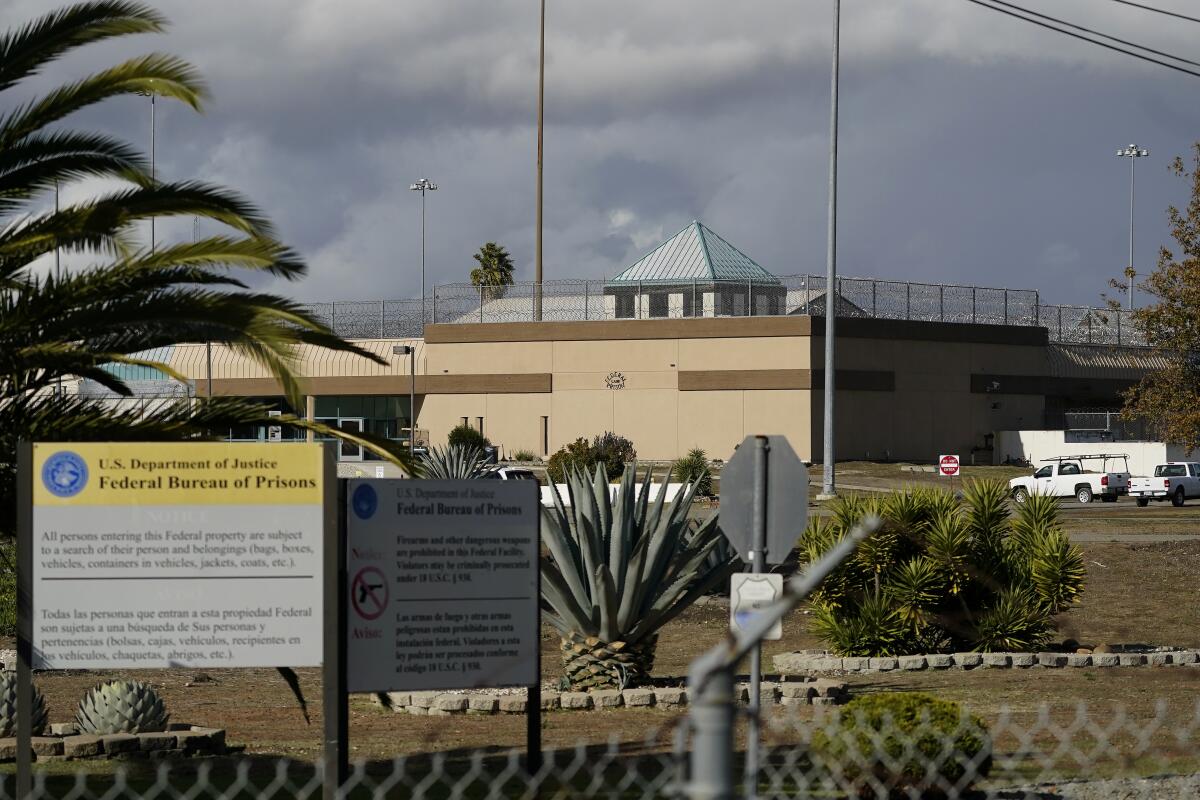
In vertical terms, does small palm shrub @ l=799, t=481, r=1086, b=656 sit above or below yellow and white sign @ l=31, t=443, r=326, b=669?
below

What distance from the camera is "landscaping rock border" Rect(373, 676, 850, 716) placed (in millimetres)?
13555

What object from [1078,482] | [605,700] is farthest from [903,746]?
[1078,482]

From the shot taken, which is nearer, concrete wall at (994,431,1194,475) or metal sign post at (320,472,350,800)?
metal sign post at (320,472,350,800)

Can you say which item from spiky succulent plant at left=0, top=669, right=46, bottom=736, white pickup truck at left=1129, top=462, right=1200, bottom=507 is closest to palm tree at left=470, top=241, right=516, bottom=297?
white pickup truck at left=1129, top=462, right=1200, bottom=507

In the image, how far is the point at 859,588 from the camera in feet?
57.1

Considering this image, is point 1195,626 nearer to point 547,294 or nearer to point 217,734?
point 217,734

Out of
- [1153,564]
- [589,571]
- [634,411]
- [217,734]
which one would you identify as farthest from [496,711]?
[634,411]

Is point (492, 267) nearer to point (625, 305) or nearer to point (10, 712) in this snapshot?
point (625, 305)

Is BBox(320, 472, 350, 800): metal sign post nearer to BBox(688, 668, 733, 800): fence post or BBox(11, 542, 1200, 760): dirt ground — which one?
BBox(11, 542, 1200, 760): dirt ground

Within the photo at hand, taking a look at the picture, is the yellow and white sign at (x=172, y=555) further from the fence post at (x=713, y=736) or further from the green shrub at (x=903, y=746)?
the fence post at (x=713, y=736)

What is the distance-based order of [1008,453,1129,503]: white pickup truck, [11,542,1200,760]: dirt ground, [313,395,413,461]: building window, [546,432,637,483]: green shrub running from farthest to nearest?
1. [313,395,413,461]: building window
2. [1008,453,1129,503]: white pickup truck
3. [546,432,637,483]: green shrub
4. [11,542,1200,760]: dirt ground

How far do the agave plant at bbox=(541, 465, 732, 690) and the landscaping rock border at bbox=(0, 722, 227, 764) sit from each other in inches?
164

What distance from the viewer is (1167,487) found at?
48.5 m

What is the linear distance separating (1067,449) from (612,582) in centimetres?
5470
